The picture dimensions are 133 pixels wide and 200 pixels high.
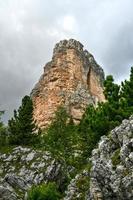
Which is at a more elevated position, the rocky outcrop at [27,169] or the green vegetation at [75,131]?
the green vegetation at [75,131]

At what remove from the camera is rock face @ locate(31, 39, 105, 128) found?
590ft

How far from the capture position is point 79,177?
188 feet

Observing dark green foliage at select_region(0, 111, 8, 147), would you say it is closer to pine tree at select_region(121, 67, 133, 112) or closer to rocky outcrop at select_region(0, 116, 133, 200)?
rocky outcrop at select_region(0, 116, 133, 200)

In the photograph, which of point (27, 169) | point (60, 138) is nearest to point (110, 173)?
point (27, 169)

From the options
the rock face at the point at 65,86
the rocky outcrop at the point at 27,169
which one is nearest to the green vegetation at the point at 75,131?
the rocky outcrop at the point at 27,169

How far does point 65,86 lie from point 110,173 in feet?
441

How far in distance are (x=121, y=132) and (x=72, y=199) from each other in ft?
32.7

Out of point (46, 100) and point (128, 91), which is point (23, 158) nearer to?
point (128, 91)

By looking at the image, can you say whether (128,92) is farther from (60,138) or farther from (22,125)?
(22,125)

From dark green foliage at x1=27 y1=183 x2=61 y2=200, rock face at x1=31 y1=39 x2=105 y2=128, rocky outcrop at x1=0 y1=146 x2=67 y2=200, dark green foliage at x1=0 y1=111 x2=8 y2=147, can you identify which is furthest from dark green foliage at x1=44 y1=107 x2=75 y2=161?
rock face at x1=31 y1=39 x2=105 y2=128

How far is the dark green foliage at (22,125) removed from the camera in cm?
8512

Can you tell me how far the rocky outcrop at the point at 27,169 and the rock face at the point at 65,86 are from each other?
100079 mm

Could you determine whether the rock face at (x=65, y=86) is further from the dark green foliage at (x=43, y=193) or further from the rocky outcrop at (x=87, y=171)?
the dark green foliage at (x=43, y=193)

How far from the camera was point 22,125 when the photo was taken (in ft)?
285
